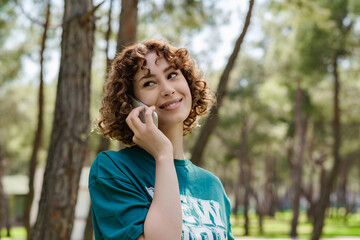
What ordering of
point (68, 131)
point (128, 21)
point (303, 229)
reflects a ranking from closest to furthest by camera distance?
point (68, 131), point (128, 21), point (303, 229)

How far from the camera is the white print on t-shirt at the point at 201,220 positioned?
185cm

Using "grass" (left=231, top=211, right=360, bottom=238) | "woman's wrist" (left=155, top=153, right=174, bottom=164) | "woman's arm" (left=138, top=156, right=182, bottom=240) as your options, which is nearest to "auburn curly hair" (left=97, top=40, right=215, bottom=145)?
"woman's wrist" (left=155, top=153, right=174, bottom=164)

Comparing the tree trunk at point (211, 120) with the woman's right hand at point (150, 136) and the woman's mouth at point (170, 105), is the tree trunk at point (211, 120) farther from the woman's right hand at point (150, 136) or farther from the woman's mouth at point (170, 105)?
the woman's right hand at point (150, 136)

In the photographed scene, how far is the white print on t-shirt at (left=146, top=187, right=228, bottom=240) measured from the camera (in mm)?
1844

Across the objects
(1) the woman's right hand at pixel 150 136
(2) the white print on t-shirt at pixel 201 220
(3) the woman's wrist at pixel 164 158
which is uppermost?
(1) the woman's right hand at pixel 150 136

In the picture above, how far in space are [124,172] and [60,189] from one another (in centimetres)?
294

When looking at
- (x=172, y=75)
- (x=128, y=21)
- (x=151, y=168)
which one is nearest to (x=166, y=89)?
(x=172, y=75)

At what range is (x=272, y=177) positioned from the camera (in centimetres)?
4675

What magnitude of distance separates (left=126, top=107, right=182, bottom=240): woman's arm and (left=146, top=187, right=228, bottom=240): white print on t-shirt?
0.48ft

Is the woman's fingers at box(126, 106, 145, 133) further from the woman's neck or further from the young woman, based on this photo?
the woman's neck

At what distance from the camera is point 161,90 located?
2.05 metres

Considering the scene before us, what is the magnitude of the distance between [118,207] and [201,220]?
0.40 m

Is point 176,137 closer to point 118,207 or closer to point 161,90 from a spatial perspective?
point 161,90

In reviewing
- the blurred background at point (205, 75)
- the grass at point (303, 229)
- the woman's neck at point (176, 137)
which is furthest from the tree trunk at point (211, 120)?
the grass at point (303, 229)
